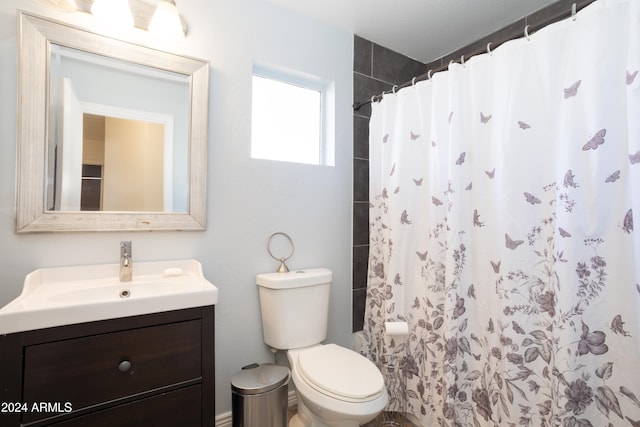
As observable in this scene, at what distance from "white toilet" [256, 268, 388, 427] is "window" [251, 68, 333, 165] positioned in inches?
29.8

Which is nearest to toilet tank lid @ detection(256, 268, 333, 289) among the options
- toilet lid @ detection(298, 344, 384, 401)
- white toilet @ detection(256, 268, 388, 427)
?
white toilet @ detection(256, 268, 388, 427)

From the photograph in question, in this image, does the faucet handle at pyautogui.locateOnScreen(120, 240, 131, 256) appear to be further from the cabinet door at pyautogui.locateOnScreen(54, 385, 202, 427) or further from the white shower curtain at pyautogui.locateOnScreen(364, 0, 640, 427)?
the white shower curtain at pyautogui.locateOnScreen(364, 0, 640, 427)

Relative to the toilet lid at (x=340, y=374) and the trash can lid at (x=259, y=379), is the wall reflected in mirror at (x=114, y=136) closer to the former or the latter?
the trash can lid at (x=259, y=379)

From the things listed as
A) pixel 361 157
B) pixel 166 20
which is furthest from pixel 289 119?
pixel 166 20

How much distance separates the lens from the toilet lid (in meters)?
1.18

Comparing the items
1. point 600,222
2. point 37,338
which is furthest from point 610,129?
point 37,338

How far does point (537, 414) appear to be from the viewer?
115 cm

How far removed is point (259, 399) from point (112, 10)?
5.94ft

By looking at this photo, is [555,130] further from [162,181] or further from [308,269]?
[162,181]

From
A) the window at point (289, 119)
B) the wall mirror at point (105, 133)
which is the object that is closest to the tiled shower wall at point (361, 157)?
the window at point (289, 119)

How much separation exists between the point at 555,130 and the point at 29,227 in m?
2.07

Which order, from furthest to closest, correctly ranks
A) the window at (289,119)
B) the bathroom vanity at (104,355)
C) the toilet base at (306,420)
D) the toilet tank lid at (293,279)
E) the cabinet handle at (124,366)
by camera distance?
1. the window at (289,119)
2. the toilet tank lid at (293,279)
3. the toilet base at (306,420)
4. the cabinet handle at (124,366)
5. the bathroom vanity at (104,355)

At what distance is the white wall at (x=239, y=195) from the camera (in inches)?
45.9

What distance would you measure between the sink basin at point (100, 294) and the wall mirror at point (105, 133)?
7.4 inches
